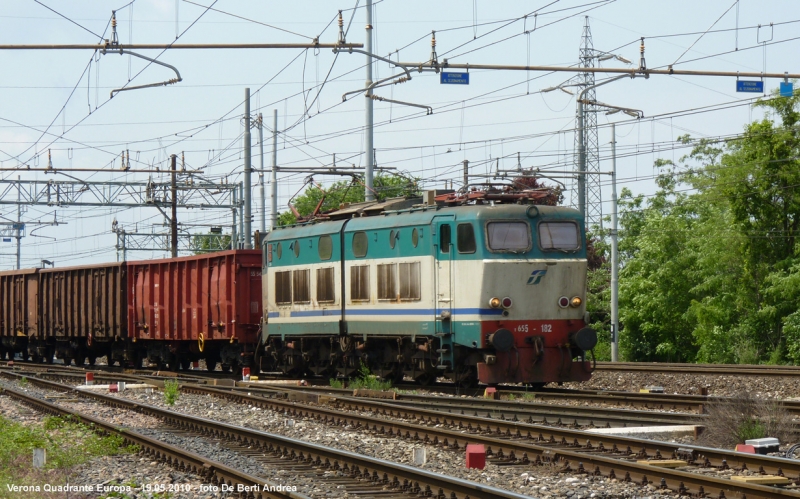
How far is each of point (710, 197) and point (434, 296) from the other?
23.9 m

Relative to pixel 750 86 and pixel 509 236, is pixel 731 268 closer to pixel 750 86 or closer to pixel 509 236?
pixel 750 86

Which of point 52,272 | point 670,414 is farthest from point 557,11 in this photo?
point 52,272

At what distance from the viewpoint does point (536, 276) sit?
62.6ft

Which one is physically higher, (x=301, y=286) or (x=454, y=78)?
(x=454, y=78)

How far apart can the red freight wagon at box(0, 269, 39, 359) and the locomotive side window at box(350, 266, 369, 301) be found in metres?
21.1

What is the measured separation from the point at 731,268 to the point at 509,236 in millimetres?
24017

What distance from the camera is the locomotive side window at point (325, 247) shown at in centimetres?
2239

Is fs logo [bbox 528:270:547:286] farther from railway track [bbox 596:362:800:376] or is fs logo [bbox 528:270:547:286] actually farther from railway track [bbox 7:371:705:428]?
railway track [bbox 596:362:800:376]

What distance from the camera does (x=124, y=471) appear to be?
1155 cm

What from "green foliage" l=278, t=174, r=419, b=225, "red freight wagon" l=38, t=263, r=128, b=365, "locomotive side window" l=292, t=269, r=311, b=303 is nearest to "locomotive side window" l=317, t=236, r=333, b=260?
"locomotive side window" l=292, t=269, r=311, b=303

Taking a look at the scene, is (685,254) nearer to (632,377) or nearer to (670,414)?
(632,377)

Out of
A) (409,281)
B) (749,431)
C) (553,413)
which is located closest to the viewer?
(749,431)

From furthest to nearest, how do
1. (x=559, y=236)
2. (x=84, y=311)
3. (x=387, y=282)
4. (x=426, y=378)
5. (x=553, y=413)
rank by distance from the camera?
(x=84, y=311) < (x=426, y=378) < (x=387, y=282) < (x=559, y=236) < (x=553, y=413)

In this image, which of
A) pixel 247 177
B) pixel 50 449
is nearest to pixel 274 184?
pixel 247 177
